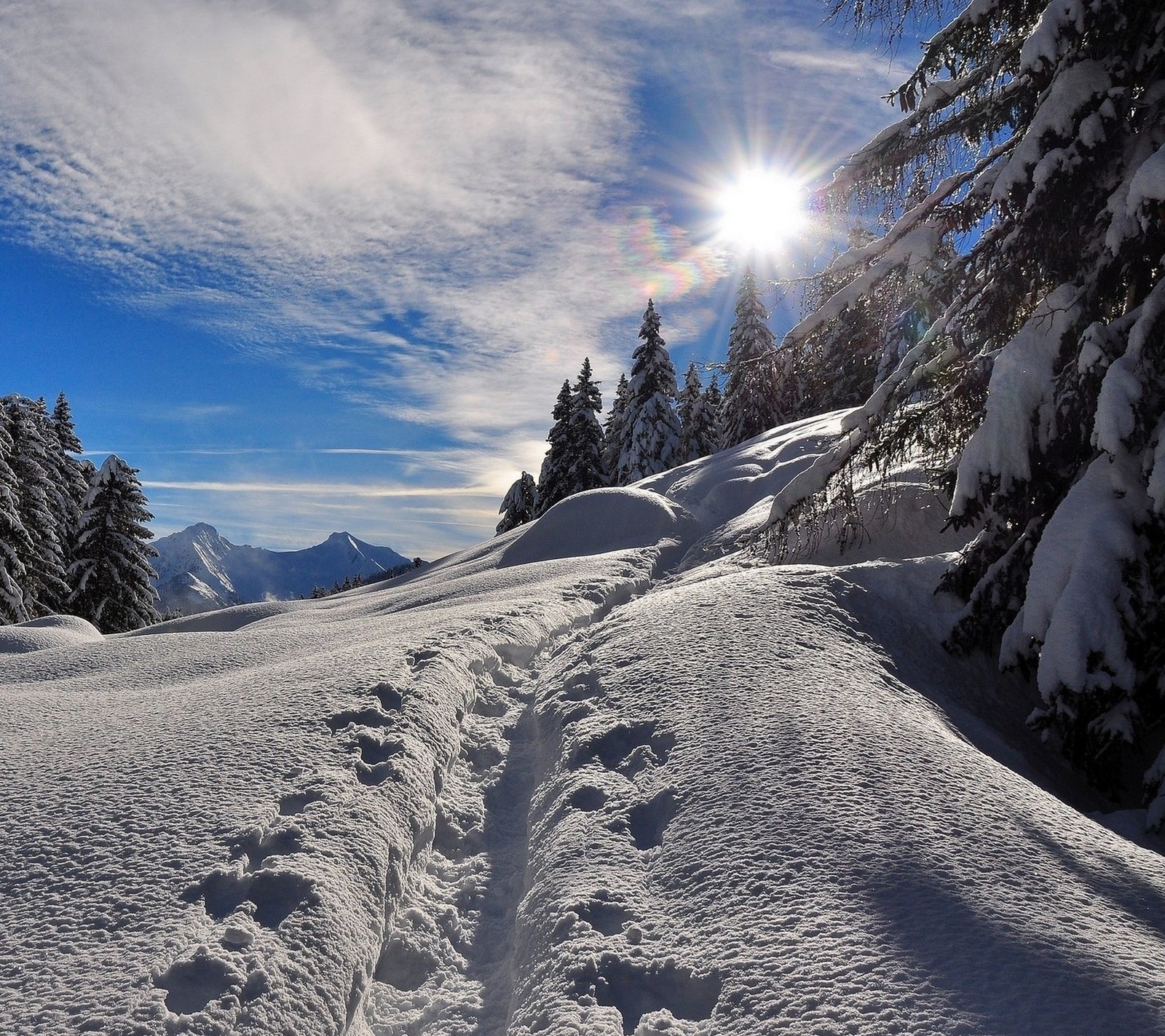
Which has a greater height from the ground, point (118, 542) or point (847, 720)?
point (118, 542)

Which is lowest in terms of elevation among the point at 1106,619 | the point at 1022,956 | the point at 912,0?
the point at 1022,956

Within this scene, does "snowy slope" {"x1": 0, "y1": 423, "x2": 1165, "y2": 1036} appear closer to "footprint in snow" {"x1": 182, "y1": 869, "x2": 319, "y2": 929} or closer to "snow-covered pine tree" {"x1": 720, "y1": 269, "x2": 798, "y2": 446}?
"footprint in snow" {"x1": 182, "y1": 869, "x2": 319, "y2": 929}

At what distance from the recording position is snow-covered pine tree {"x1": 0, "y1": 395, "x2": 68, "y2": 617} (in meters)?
24.4

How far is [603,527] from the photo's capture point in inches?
492

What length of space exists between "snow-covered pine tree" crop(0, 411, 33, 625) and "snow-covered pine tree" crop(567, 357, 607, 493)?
64.6ft

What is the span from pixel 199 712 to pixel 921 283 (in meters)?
6.68

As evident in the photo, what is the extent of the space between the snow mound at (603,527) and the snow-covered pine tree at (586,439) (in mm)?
18394

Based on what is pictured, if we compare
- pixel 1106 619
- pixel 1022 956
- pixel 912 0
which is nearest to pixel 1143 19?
pixel 912 0

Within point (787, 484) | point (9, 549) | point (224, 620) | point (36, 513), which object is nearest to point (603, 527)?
point (787, 484)

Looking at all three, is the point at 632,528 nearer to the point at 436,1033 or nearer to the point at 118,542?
the point at 436,1033

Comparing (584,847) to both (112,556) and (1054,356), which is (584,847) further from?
(112,556)

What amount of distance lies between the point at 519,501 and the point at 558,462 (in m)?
4.15

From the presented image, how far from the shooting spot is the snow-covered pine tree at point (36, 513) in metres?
24.4

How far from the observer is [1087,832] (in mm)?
3375
